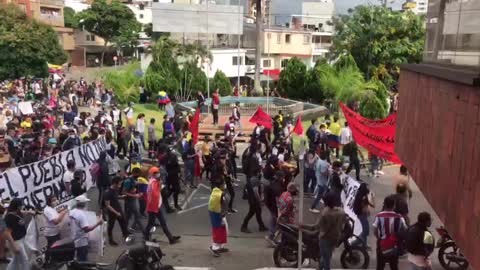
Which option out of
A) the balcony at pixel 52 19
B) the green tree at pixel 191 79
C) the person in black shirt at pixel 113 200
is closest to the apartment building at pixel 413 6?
the person in black shirt at pixel 113 200

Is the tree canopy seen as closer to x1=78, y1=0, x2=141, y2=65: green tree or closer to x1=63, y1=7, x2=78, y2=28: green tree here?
x1=78, y1=0, x2=141, y2=65: green tree

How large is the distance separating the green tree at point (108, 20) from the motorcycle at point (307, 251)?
65.5 meters

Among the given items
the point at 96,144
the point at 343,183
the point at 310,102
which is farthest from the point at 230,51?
the point at 343,183

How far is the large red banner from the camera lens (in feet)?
38.6

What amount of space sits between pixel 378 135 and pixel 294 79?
22.6 m

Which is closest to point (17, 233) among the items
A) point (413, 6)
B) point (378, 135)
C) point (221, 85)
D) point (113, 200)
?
point (113, 200)

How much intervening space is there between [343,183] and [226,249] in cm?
261

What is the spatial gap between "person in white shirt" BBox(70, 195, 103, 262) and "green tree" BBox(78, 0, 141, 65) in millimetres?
65024

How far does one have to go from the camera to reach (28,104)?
2086cm

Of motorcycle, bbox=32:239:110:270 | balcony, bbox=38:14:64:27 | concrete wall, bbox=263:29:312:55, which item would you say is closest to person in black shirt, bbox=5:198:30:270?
motorcycle, bbox=32:239:110:270

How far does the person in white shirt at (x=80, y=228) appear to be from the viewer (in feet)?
27.1

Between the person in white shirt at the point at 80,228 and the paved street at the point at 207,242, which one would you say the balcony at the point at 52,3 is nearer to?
the paved street at the point at 207,242

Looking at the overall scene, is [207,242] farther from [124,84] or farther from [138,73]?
[138,73]

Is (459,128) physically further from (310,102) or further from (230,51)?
(230,51)
